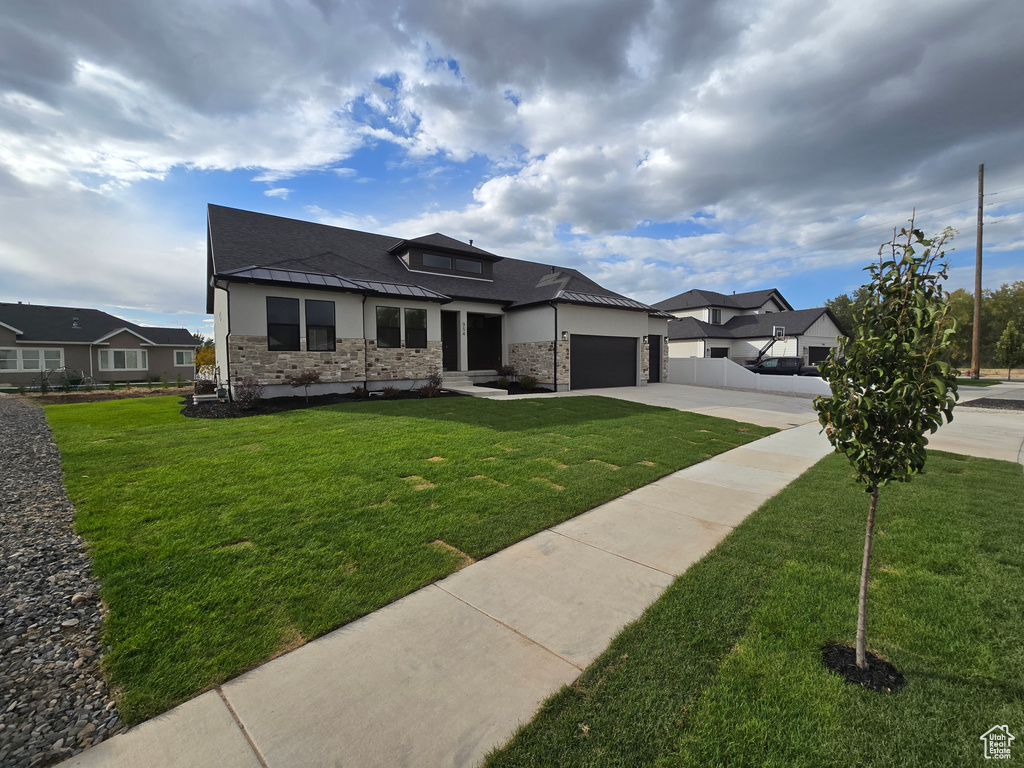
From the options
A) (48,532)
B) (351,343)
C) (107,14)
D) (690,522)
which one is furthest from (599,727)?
(351,343)

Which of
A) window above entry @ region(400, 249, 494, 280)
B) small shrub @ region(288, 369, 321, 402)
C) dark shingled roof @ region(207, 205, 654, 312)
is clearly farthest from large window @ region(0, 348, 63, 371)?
small shrub @ region(288, 369, 321, 402)

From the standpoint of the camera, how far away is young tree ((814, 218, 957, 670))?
213 cm

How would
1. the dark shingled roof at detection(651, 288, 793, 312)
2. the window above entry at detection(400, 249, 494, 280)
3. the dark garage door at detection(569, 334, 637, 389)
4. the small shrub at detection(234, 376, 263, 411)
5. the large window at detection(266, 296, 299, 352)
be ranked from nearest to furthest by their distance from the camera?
the small shrub at detection(234, 376, 263, 411), the large window at detection(266, 296, 299, 352), the dark garage door at detection(569, 334, 637, 389), the window above entry at detection(400, 249, 494, 280), the dark shingled roof at detection(651, 288, 793, 312)

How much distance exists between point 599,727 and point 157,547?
3674mm

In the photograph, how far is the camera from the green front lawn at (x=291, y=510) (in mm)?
2570

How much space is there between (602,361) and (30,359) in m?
34.2

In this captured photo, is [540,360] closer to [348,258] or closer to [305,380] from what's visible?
Result: [348,258]

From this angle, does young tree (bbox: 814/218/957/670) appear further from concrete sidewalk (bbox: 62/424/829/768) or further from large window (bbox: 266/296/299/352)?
large window (bbox: 266/296/299/352)

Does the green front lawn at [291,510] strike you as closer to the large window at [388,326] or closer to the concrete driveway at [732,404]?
the concrete driveway at [732,404]

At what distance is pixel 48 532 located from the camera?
3.86 metres

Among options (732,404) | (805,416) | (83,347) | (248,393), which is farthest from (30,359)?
(805,416)

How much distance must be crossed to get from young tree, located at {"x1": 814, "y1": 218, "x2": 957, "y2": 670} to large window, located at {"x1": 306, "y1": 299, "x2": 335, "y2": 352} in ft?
43.7

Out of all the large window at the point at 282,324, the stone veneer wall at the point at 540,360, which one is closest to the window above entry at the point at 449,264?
the stone veneer wall at the point at 540,360

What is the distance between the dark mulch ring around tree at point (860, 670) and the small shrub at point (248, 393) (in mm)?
12182
